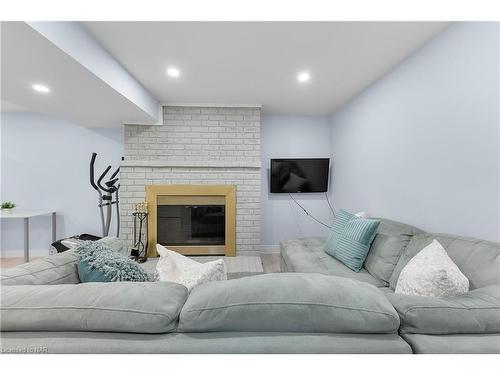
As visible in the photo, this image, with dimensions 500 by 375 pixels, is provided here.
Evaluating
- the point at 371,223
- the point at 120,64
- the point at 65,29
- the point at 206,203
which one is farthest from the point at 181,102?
the point at 371,223

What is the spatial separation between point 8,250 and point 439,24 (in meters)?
5.84

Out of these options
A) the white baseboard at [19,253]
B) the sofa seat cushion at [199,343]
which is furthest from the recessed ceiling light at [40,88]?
the white baseboard at [19,253]

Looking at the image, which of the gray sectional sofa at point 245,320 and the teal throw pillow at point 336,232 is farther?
the teal throw pillow at point 336,232

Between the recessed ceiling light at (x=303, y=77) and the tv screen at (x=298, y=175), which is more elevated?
the recessed ceiling light at (x=303, y=77)

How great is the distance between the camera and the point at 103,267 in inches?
43.3

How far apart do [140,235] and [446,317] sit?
11.0 ft

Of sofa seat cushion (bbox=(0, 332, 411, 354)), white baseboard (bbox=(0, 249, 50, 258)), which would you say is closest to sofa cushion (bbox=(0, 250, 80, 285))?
sofa seat cushion (bbox=(0, 332, 411, 354))

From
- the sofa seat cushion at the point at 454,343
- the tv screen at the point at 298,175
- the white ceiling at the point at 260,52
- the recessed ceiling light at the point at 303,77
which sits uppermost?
the recessed ceiling light at the point at 303,77

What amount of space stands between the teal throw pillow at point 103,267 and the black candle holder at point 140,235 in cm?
221

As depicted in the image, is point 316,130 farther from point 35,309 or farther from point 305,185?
point 35,309

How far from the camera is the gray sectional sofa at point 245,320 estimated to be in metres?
0.70

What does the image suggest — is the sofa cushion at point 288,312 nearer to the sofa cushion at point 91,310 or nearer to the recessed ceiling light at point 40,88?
the sofa cushion at point 91,310

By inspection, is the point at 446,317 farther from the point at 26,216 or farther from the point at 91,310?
the point at 26,216

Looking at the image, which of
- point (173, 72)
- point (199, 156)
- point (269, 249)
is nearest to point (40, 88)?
point (173, 72)
